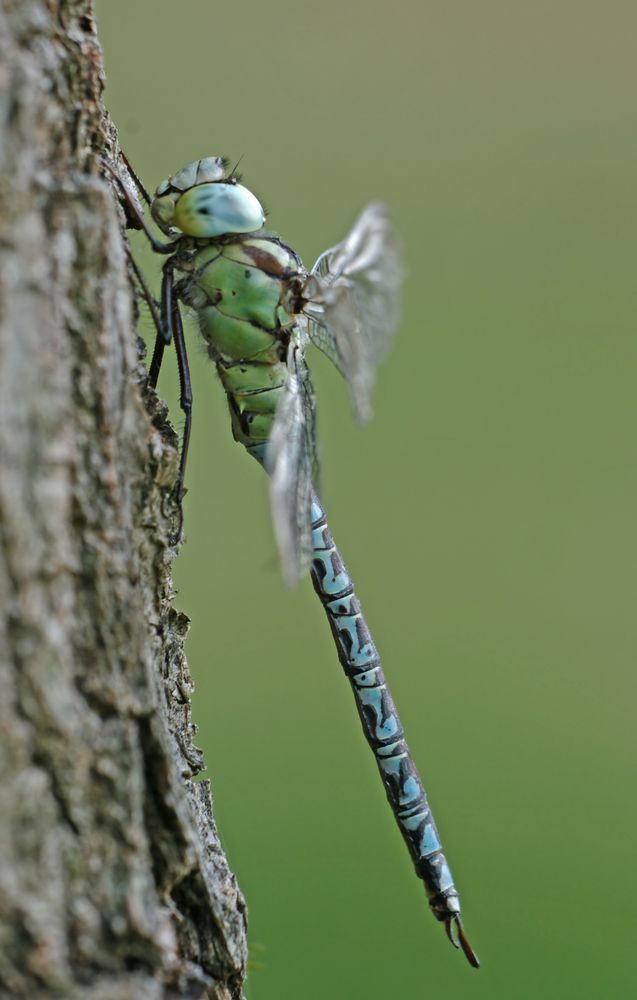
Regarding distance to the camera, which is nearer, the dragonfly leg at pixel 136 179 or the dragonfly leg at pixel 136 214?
the dragonfly leg at pixel 136 214

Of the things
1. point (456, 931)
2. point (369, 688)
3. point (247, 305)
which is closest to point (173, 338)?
point (247, 305)

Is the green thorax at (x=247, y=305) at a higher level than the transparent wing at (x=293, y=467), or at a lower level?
higher

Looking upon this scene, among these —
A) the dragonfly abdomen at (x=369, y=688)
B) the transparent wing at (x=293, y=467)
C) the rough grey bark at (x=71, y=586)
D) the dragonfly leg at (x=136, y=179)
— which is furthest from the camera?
the dragonfly abdomen at (x=369, y=688)

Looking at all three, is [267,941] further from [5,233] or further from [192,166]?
[5,233]

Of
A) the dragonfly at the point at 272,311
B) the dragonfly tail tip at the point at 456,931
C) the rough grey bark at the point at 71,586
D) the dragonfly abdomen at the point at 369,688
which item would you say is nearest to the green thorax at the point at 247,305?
the dragonfly at the point at 272,311

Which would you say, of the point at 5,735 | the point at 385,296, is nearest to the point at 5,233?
the point at 5,735

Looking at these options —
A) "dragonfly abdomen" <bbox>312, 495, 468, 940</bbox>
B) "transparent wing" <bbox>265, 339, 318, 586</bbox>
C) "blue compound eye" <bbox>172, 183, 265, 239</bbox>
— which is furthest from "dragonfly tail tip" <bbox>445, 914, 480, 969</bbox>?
"blue compound eye" <bbox>172, 183, 265, 239</bbox>

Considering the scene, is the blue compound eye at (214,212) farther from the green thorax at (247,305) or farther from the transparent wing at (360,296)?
the transparent wing at (360,296)

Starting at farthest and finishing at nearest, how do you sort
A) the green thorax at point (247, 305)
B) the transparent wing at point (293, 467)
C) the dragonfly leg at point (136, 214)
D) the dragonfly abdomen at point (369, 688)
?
the dragonfly abdomen at point (369, 688)
the green thorax at point (247, 305)
the dragonfly leg at point (136, 214)
the transparent wing at point (293, 467)

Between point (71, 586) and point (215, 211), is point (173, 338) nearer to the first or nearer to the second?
point (215, 211)
